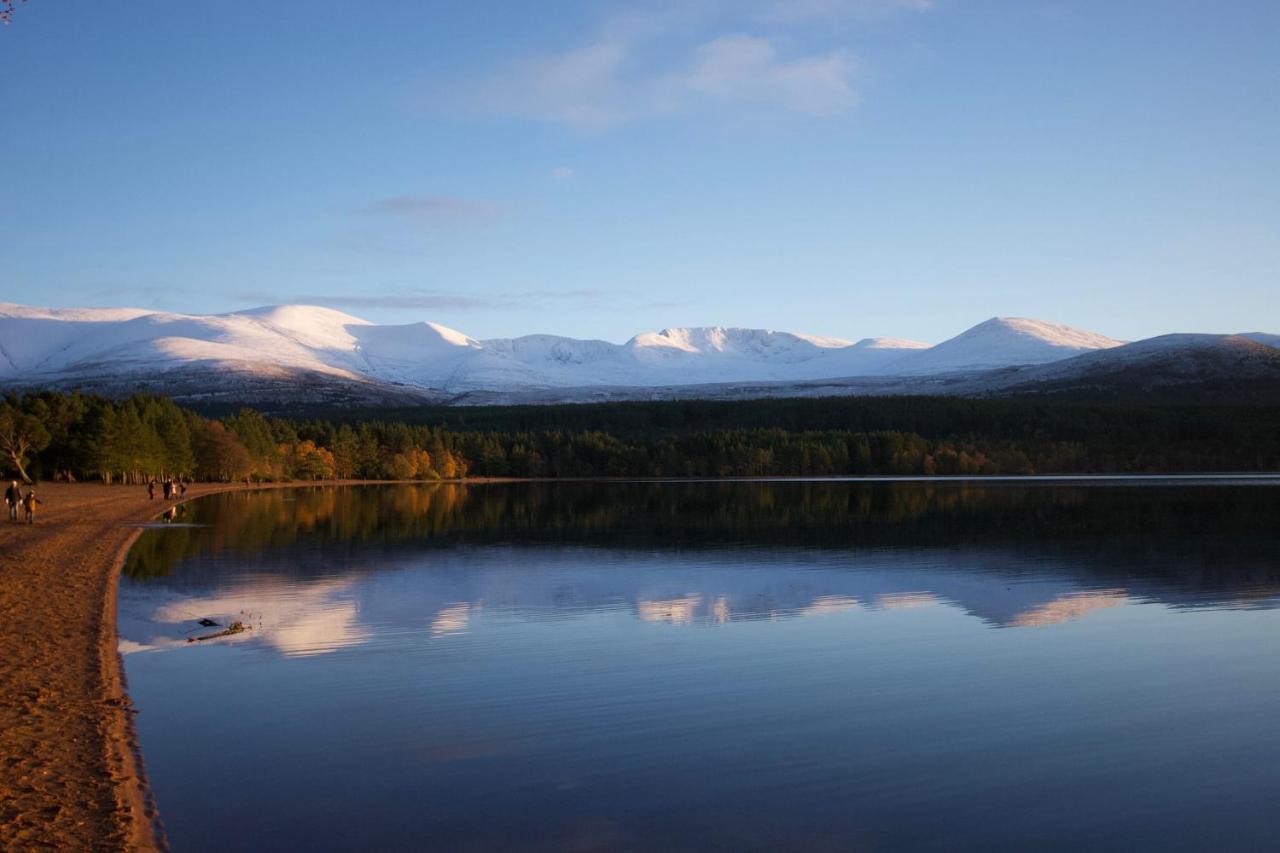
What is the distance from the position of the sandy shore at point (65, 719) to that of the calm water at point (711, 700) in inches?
15.9

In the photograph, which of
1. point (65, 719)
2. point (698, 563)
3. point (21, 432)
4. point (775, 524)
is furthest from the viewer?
point (21, 432)

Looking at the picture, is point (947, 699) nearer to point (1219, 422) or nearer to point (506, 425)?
point (1219, 422)

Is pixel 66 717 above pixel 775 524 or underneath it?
above

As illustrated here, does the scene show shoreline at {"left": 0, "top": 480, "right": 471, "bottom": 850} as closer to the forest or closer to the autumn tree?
the autumn tree

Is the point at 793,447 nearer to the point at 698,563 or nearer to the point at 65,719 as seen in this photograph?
the point at 698,563

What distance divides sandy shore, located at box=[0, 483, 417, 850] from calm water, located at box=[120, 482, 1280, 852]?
40cm

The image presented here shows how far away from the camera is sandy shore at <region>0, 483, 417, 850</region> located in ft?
32.3

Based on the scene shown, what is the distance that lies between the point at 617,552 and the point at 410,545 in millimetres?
7257

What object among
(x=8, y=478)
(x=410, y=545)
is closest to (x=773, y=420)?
(x=8, y=478)

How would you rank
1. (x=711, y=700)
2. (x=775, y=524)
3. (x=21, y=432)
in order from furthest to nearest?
1. (x=21, y=432)
2. (x=775, y=524)
3. (x=711, y=700)

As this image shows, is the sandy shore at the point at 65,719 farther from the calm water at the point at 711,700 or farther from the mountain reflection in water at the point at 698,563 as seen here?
the mountain reflection in water at the point at 698,563

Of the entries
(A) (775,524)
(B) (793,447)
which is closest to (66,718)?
(A) (775,524)

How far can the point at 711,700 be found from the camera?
15.6m

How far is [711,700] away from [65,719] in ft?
25.6
